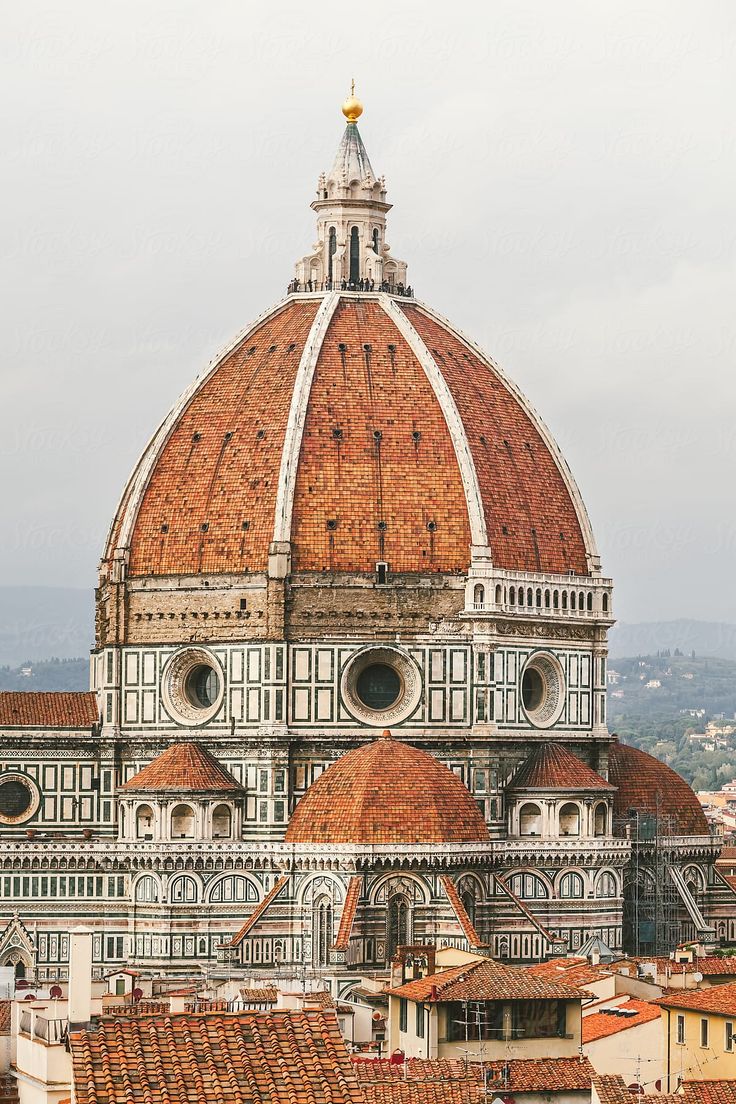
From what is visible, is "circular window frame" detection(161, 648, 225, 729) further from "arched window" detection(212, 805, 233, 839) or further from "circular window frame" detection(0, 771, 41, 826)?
"circular window frame" detection(0, 771, 41, 826)

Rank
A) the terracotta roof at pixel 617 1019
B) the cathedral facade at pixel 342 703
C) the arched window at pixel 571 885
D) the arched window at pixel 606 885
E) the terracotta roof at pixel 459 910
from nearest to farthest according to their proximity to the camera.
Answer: the terracotta roof at pixel 617 1019 → the terracotta roof at pixel 459 910 → the cathedral facade at pixel 342 703 → the arched window at pixel 571 885 → the arched window at pixel 606 885

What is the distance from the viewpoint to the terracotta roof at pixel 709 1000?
1762 inches

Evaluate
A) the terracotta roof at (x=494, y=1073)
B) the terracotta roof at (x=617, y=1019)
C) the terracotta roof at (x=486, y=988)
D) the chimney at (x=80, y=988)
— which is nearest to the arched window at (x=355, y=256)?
the terracotta roof at (x=617, y=1019)

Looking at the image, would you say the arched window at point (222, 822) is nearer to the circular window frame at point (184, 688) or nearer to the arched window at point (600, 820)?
the circular window frame at point (184, 688)

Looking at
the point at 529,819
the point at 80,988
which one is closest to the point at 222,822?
the point at 529,819

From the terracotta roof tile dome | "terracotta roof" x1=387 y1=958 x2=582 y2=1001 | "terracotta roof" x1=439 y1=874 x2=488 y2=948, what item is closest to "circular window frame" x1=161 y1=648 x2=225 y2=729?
the terracotta roof tile dome

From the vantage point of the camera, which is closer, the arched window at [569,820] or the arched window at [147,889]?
Answer: the arched window at [147,889]

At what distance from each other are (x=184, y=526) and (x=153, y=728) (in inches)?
206

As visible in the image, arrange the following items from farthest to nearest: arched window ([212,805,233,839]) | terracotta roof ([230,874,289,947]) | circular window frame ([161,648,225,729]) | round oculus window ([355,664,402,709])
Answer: circular window frame ([161,648,225,729]), round oculus window ([355,664,402,709]), arched window ([212,805,233,839]), terracotta roof ([230,874,289,947])

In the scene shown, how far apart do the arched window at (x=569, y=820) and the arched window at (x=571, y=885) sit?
1.27m

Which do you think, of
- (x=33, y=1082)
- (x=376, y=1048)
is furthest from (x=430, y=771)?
(x=33, y=1082)

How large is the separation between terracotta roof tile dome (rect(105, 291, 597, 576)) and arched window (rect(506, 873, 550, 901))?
26.8ft

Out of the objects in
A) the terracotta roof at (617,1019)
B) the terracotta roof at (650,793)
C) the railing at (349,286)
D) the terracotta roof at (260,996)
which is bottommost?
the terracotta roof at (260,996)

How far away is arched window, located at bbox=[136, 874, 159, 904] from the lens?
7150 cm
